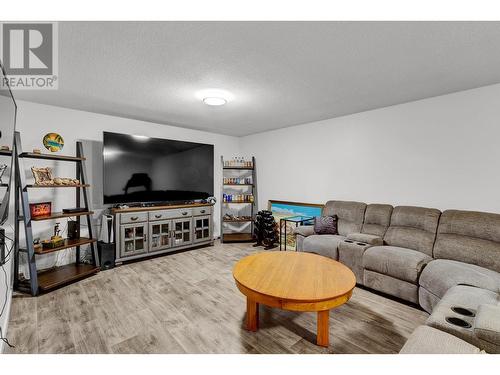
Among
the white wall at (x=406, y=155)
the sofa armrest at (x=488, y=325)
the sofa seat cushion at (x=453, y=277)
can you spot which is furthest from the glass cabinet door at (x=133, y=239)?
the sofa armrest at (x=488, y=325)

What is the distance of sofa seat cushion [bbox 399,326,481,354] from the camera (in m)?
1.14

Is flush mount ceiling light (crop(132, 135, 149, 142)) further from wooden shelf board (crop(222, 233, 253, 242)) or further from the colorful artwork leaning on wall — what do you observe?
the colorful artwork leaning on wall

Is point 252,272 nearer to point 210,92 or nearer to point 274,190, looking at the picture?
point 210,92

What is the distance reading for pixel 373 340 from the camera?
1.80 meters

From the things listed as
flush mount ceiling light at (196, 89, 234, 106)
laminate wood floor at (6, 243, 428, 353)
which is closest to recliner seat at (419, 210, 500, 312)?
laminate wood floor at (6, 243, 428, 353)

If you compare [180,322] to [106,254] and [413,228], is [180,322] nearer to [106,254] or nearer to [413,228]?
[106,254]

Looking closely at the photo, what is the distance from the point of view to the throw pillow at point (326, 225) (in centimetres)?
345

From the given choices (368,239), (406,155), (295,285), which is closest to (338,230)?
(368,239)

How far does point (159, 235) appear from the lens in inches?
151

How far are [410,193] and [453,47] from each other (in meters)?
1.89

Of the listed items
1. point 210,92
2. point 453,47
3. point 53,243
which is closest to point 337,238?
point 453,47

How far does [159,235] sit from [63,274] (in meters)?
1.30
